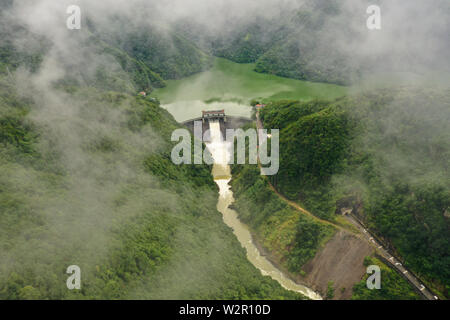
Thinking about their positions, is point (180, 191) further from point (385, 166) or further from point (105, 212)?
point (385, 166)

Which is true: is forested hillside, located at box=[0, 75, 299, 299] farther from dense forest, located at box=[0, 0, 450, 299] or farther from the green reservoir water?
the green reservoir water

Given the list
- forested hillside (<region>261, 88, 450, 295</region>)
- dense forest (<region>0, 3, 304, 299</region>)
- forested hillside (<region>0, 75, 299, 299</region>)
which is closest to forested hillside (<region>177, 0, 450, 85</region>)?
forested hillside (<region>261, 88, 450, 295</region>)

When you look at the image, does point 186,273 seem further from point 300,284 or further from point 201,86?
point 201,86

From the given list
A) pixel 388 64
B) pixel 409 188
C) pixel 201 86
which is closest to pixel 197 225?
pixel 409 188

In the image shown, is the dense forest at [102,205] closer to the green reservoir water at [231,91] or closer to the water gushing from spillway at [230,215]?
the water gushing from spillway at [230,215]

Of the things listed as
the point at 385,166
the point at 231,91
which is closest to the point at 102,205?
the point at 385,166
